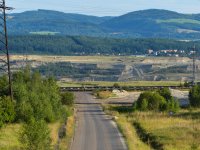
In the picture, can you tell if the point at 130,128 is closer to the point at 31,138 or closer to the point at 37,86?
the point at 37,86

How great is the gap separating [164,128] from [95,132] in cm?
533

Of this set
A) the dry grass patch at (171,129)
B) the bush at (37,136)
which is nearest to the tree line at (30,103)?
the bush at (37,136)

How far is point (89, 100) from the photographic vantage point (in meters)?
74.9

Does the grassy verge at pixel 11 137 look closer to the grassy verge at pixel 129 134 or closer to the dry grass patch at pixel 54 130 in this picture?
the dry grass patch at pixel 54 130

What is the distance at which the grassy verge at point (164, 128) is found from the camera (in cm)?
3441

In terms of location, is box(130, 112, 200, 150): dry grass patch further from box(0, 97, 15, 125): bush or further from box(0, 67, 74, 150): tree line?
box(0, 97, 15, 125): bush

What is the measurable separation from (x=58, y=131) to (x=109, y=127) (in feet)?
21.0

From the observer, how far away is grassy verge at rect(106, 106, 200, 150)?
3441 centimetres

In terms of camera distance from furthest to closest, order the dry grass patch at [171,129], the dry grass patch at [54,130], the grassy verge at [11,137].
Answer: the dry grass patch at [171,129] → the dry grass patch at [54,130] → the grassy verge at [11,137]

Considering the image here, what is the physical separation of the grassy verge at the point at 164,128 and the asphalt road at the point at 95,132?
79 centimetres

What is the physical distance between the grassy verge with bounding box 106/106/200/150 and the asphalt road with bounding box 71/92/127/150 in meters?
0.79

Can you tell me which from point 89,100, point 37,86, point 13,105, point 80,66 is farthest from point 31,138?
point 80,66

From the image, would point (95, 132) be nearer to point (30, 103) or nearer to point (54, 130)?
point (54, 130)

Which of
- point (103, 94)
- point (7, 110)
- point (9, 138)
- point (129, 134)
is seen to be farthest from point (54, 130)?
point (103, 94)
